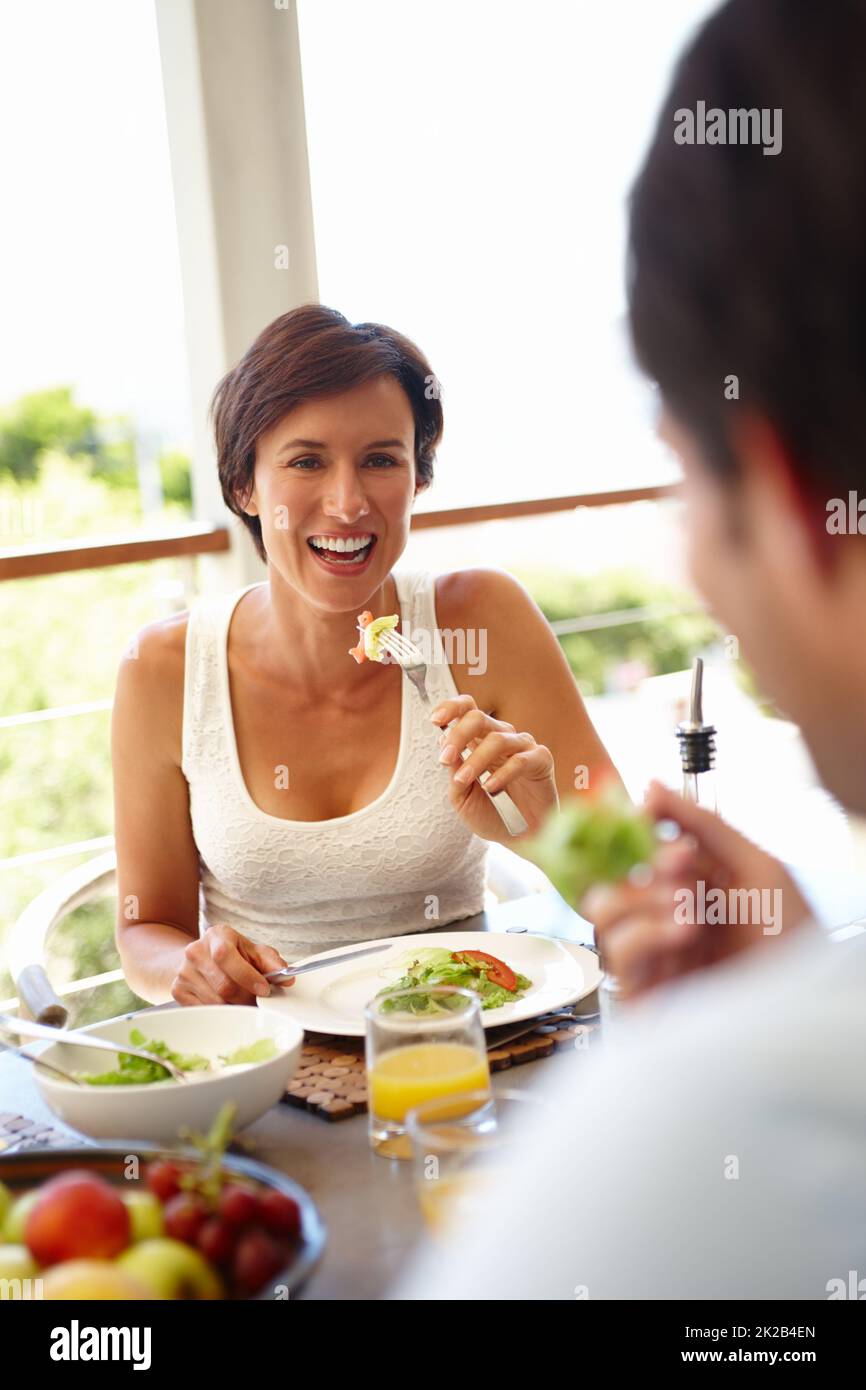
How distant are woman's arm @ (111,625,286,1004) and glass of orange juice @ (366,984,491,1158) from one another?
74 centimetres

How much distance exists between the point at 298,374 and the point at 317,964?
82 centimetres

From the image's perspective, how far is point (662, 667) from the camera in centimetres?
850

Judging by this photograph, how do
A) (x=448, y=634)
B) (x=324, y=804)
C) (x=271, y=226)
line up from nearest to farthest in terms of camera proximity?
(x=324, y=804), (x=448, y=634), (x=271, y=226)

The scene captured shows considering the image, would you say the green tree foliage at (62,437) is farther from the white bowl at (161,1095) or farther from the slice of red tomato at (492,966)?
the white bowl at (161,1095)

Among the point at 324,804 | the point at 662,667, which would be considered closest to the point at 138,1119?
the point at 324,804

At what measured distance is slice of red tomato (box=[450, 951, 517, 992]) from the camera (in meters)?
1.30

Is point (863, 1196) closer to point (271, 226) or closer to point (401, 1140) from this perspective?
point (401, 1140)

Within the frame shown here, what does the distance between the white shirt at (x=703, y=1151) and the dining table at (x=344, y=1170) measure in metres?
0.32

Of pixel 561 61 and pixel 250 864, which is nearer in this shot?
pixel 250 864

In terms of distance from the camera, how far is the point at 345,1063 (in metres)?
1.20

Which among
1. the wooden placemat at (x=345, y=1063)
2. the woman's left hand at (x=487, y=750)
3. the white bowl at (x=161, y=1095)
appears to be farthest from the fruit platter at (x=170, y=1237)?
the woman's left hand at (x=487, y=750)

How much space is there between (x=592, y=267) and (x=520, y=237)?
0.43 metres

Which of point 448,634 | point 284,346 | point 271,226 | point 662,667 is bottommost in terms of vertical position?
point 662,667

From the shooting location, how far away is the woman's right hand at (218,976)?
1.31 m
